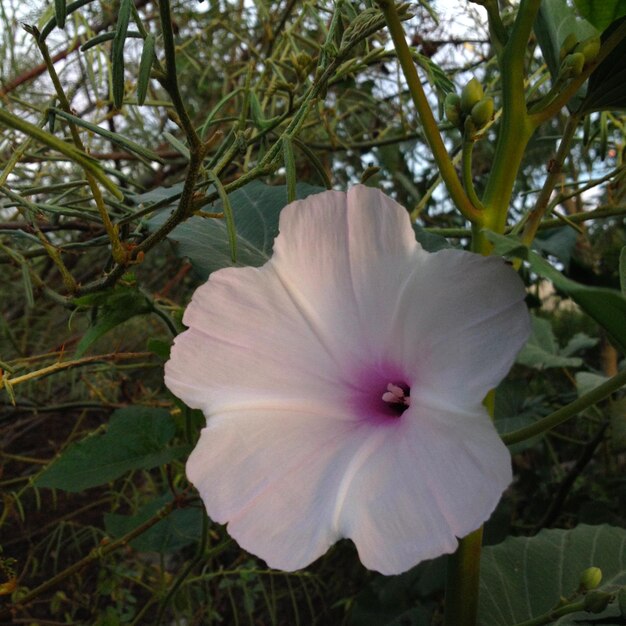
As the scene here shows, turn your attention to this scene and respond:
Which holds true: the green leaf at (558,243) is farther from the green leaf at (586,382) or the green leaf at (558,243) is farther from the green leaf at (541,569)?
the green leaf at (541,569)

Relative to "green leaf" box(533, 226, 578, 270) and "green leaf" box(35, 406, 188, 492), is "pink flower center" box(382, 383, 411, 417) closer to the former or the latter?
"green leaf" box(35, 406, 188, 492)

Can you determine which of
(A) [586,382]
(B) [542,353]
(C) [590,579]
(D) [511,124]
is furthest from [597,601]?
(B) [542,353]

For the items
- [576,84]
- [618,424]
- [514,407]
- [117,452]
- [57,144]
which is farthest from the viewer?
[514,407]

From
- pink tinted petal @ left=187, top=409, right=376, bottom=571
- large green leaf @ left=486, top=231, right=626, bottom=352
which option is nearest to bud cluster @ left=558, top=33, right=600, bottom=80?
large green leaf @ left=486, top=231, right=626, bottom=352

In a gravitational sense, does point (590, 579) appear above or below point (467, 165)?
below

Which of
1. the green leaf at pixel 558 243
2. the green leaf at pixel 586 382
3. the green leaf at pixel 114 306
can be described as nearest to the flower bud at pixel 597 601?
the green leaf at pixel 114 306

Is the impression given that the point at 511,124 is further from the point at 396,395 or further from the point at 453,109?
the point at 396,395

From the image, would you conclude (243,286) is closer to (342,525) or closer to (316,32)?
(342,525)
